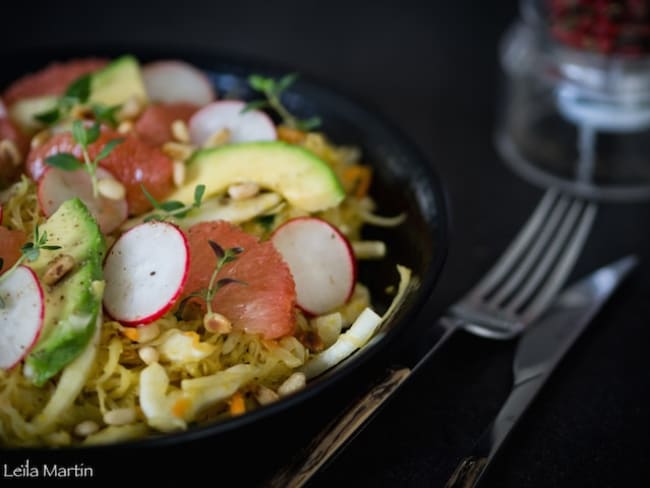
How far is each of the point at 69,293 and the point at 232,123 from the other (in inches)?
31.5

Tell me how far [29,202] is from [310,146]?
69cm

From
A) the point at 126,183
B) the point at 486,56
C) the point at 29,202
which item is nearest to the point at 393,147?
the point at 126,183

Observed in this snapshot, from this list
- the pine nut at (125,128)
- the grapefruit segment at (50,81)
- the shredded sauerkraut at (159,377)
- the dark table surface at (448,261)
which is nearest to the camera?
the shredded sauerkraut at (159,377)

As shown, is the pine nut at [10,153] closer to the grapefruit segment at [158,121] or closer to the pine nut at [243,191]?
the grapefruit segment at [158,121]

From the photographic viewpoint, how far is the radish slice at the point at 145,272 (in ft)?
5.51

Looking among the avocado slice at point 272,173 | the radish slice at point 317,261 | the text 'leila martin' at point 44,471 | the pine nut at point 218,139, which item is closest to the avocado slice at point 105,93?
the pine nut at point 218,139

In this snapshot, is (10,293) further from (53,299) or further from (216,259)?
(216,259)

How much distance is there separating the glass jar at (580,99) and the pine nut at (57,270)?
1.67m

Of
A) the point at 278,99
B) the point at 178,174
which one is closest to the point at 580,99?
the point at 278,99

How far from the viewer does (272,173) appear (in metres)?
2.04

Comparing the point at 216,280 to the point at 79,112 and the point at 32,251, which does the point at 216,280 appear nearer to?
the point at 32,251

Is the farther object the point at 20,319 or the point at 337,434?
the point at 337,434

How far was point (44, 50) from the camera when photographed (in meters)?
2.57

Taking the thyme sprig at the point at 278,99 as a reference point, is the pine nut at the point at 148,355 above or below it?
below
